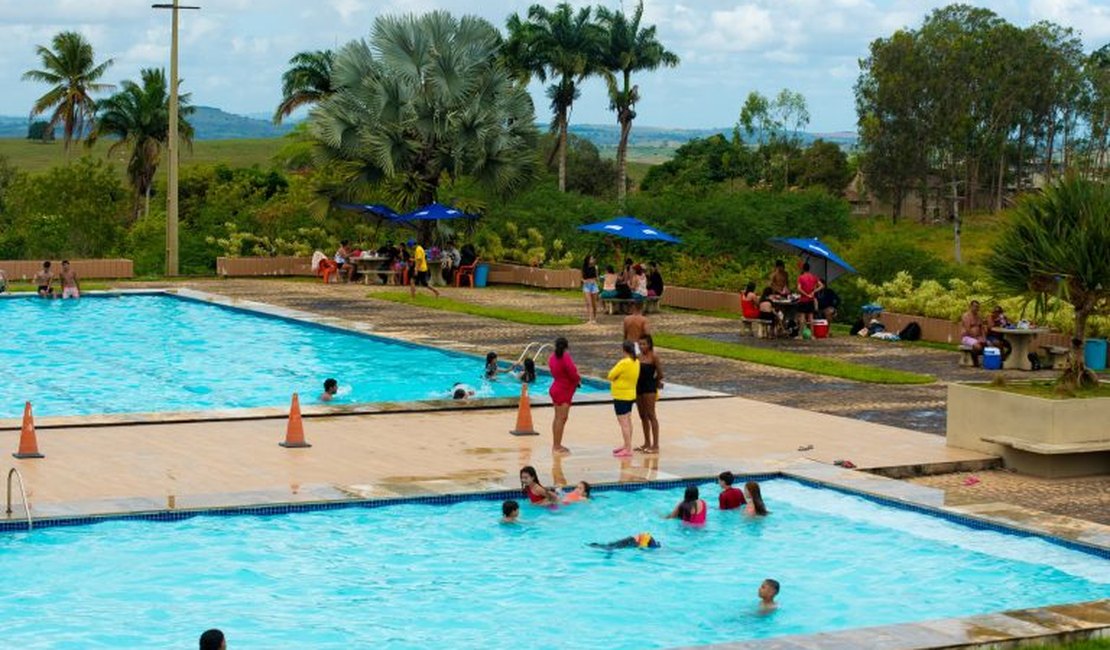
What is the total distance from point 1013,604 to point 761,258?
2923 centimetres

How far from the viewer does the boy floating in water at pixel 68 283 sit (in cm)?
3853

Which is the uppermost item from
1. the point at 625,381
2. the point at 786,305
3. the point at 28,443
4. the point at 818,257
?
the point at 818,257

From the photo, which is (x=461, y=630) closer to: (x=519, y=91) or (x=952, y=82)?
(x=519, y=91)

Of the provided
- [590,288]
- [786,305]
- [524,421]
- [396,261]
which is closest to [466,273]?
[396,261]

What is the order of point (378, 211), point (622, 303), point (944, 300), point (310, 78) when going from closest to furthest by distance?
point (944, 300), point (622, 303), point (378, 211), point (310, 78)

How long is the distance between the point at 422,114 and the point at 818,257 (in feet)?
55.1

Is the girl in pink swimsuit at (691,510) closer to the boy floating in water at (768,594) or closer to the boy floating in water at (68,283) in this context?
the boy floating in water at (768,594)

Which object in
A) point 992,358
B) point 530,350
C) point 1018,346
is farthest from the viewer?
point 530,350

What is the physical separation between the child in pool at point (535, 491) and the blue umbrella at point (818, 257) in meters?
16.1

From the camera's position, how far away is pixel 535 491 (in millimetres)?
16359

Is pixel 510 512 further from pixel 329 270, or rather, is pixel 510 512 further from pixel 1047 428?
pixel 329 270

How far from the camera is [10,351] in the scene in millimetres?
30156

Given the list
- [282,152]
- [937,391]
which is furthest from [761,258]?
[282,152]

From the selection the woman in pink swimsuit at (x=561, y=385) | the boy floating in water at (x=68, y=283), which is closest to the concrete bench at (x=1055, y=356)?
the woman in pink swimsuit at (x=561, y=385)
